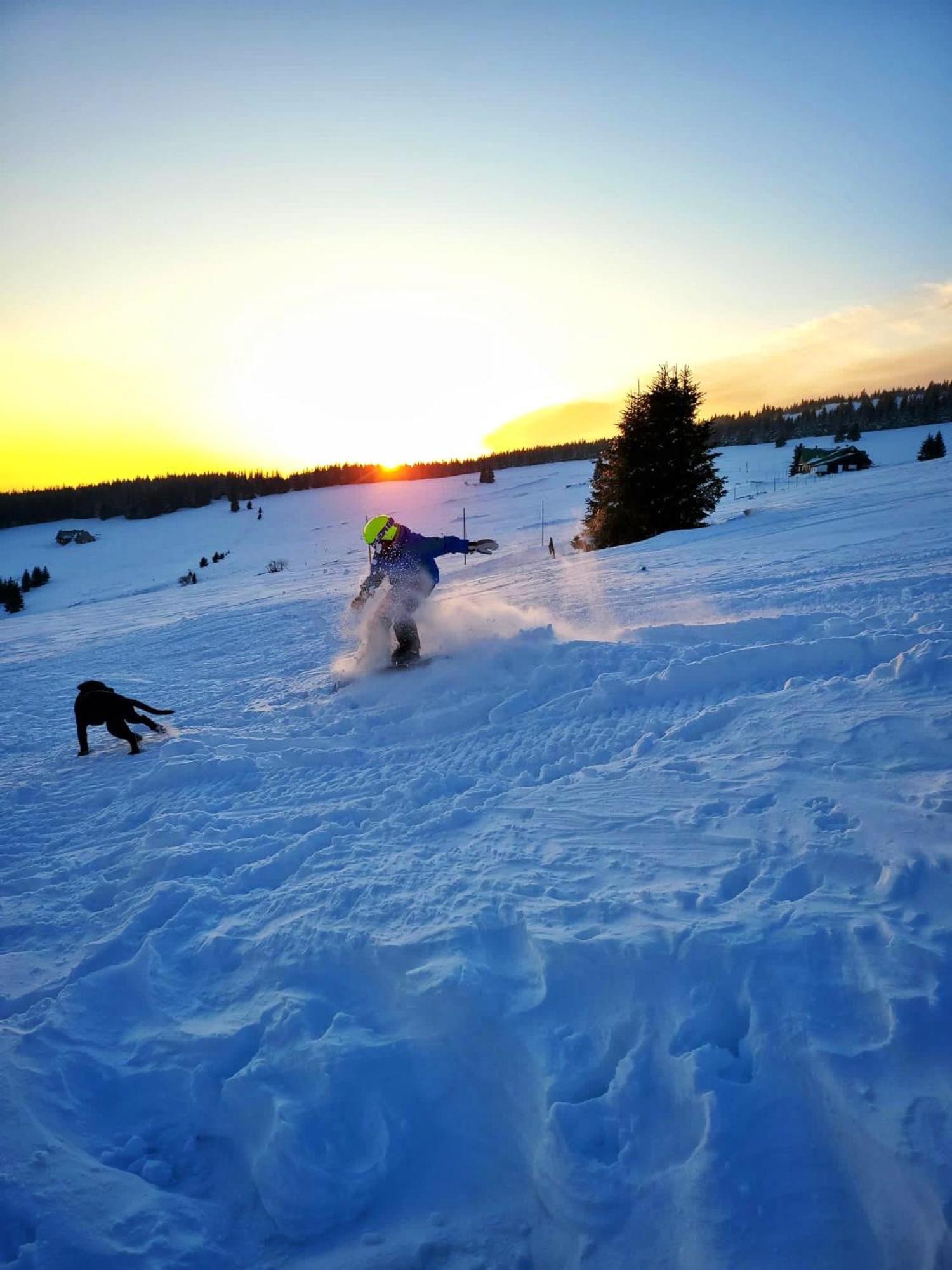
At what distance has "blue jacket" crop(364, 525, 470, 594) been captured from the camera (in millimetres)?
8547

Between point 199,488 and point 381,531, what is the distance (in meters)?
98.8

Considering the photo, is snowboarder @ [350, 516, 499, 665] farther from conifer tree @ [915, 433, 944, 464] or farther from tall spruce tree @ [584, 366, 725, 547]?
conifer tree @ [915, 433, 944, 464]

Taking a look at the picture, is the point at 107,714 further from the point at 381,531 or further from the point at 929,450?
the point at 929,450

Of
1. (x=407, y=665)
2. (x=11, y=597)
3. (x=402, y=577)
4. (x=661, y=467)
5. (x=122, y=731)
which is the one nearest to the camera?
(x=122, y=731)

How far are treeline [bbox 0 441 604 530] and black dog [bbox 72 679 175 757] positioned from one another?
8471 cm

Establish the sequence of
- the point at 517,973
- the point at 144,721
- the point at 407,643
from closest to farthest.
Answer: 1. the point at 517,973
2. the point at 144,721
3. the point at 407,643

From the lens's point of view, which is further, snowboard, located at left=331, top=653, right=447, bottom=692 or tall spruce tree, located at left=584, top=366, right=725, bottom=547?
tall spruce tree, located at left=584, top=366, right=725, bottom=547

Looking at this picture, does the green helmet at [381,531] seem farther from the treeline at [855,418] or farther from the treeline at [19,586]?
the treeline at [855,418]

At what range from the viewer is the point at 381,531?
8359mm

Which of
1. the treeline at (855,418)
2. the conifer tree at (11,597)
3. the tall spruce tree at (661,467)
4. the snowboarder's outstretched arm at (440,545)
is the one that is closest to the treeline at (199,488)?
the treeline at (855,418)

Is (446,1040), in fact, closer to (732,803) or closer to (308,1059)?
(308,1059)

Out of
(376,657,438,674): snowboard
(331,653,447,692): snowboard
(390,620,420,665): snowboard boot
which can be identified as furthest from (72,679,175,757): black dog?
(390,620,420,665): snowboard boot

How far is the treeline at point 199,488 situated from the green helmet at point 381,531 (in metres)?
84.3

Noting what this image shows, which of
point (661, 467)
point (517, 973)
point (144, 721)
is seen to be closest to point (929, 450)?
point (661, 467)
